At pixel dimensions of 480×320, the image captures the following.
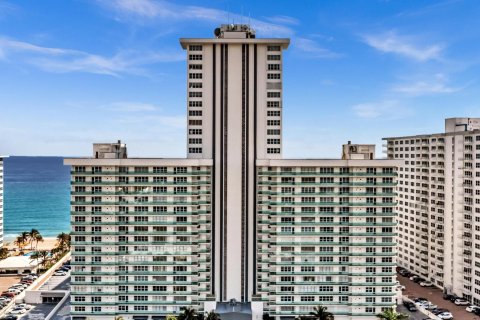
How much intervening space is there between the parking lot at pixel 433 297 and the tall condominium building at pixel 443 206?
2.45m

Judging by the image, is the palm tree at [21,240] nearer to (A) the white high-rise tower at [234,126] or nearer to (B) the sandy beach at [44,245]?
(B) the sandy beach at [44,245]

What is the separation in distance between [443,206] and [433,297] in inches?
674

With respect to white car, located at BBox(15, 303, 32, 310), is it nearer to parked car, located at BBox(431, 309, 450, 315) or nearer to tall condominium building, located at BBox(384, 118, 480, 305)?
parked car, located at BBox(431, 309, 450, 315)

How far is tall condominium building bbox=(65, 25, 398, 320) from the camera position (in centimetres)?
6228

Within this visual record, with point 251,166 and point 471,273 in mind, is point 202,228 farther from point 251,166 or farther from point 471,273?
point 471,273

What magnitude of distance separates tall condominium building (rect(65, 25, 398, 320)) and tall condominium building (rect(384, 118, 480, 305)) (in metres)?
15.4

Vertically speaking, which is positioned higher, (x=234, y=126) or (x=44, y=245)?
(x=234, y=126)

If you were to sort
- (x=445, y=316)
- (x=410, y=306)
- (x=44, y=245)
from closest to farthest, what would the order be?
(x=445, y=316) < (x=410, y=306) < (x=44, y=245)

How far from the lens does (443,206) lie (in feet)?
262

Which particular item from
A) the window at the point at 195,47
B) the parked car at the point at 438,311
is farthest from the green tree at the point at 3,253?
the parked car at the point at 438,311

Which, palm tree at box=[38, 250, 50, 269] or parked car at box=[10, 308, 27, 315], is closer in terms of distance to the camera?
parked car at box=[10, 308, 27, 315]

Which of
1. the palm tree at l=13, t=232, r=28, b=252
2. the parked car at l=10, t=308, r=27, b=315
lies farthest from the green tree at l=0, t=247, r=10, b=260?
the parked car at l=10, t=308, r=27, b=315

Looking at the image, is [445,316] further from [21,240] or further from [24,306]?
[21,240]

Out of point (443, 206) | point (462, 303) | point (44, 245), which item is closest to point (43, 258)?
point (44, 245)
